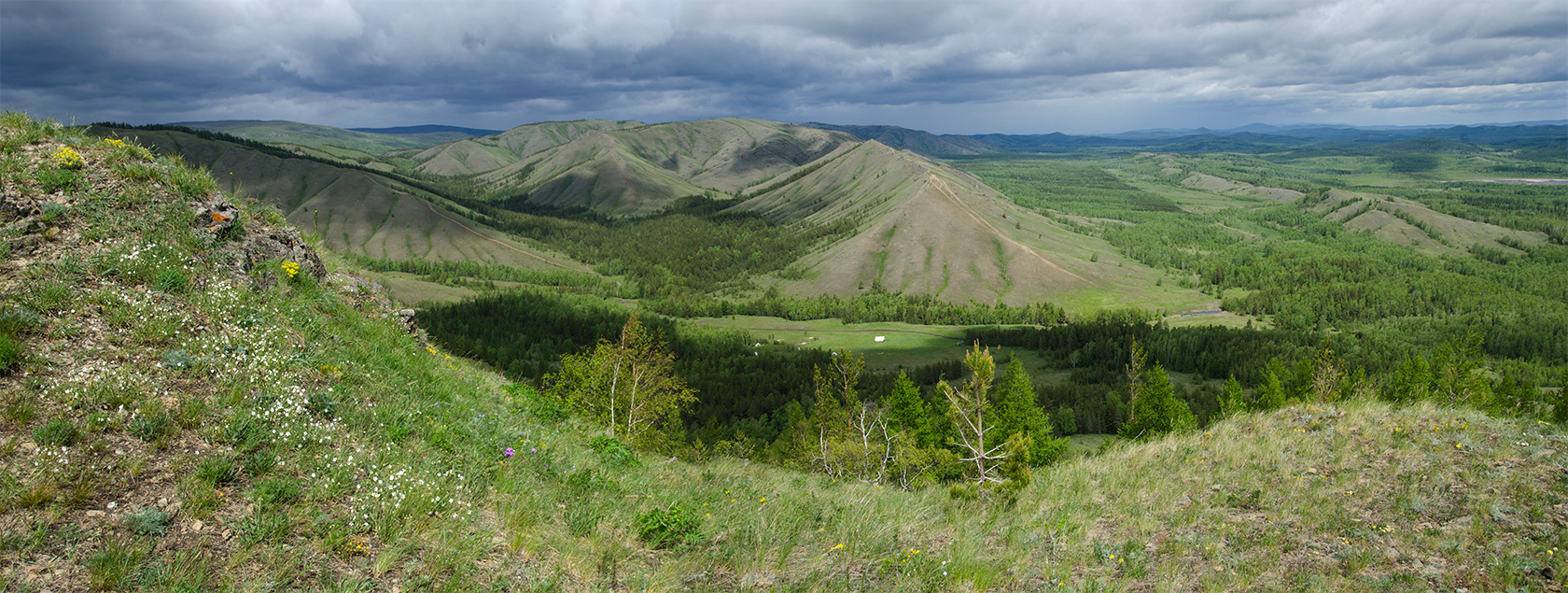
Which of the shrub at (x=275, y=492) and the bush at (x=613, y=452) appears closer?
the shrub at (x=275, y=492)

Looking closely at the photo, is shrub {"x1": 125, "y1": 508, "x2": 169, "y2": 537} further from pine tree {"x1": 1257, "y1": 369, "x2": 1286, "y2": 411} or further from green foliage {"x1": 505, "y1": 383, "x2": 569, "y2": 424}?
pine tree {"x1": 1257, "y1": 369, "x2": 1286, "y2": 411}

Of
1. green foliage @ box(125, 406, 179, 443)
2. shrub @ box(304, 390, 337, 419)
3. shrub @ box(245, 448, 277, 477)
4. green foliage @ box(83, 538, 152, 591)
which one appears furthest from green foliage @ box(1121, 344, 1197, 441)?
green foliage @ box(83, 538, 152, 591)

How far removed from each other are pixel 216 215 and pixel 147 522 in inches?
435

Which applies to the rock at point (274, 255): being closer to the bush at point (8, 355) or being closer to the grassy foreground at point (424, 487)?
the grassy foreground at point (424, 487)

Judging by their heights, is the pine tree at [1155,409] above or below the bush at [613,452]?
below

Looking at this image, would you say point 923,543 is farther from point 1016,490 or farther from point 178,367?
point 178,367

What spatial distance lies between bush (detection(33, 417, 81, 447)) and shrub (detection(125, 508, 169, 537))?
1570mm

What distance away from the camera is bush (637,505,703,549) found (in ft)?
31.6

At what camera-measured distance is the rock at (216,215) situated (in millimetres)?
14489

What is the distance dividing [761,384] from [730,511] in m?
110

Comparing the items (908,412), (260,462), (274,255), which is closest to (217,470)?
(260,462)

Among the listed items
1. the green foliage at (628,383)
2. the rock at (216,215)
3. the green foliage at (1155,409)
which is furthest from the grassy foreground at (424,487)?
the green foliage at (1155,409)

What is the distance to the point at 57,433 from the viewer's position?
767 centimetres

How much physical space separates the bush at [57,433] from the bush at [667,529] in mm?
6948
